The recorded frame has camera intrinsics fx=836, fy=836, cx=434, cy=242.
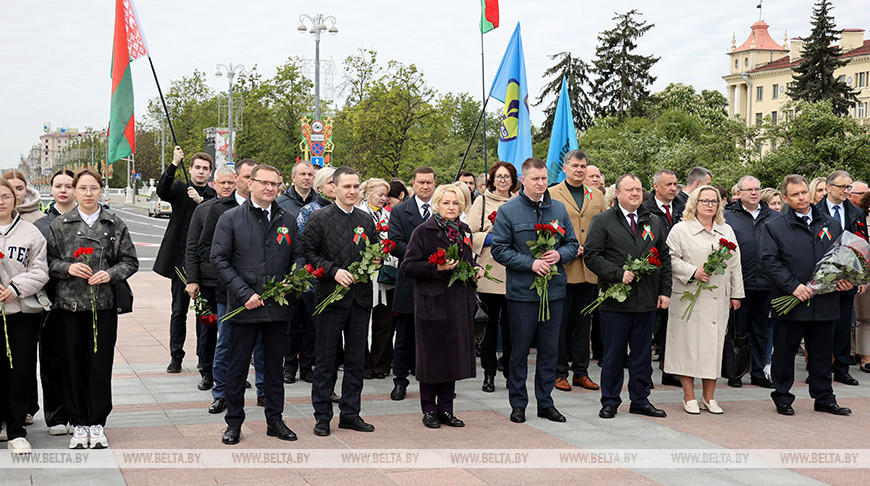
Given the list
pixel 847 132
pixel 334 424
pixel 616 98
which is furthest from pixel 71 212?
pixel 616 98

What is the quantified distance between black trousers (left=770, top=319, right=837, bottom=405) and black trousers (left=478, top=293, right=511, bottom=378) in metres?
2.55

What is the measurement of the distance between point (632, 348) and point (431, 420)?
197cm

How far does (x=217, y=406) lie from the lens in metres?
7.32

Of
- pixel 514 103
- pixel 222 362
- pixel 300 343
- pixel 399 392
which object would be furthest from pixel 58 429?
pixel 514 103

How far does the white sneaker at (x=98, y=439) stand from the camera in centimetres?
613

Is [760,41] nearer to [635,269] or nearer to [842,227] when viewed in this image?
[842,227]

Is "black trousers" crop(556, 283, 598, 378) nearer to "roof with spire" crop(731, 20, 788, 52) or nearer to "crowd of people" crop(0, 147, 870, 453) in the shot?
"crowd of people" crop(0, 147, 870, 453)

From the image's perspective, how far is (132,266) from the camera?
6.38 m

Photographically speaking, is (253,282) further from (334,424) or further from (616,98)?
(616,98)

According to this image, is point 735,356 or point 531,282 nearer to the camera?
point 531,282

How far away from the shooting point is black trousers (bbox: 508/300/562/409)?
7.20 m

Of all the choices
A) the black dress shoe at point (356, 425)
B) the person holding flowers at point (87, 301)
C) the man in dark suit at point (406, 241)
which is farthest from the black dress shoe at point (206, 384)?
the black dress shoe at point (356, 425)

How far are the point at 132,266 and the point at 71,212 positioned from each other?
60 centimetres

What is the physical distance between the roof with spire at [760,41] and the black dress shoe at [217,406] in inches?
4801
